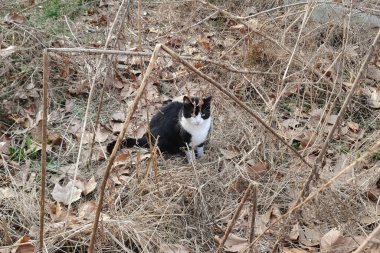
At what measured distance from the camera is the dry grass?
2.10 meters

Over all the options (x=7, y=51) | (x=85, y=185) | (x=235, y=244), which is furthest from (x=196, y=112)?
(x=7, y=51)

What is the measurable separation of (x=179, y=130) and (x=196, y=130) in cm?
14

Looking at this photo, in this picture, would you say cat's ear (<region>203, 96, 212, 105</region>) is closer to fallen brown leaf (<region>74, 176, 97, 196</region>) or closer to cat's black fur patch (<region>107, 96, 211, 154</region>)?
cat's black fur patch (<region>107, 96, 211, 154</region>)

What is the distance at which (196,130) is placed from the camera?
284cm

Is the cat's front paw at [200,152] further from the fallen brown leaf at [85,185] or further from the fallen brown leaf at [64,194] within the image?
the fallen brown leaf at [64,194]

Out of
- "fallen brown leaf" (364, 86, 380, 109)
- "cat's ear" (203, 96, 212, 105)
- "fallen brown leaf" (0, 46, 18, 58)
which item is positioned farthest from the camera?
"fallen brown leaf" (0, 46, 18, 58)

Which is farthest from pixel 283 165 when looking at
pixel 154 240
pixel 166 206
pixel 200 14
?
pixel 200 14

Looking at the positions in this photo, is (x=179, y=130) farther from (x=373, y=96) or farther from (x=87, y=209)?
(x=373, y=96)

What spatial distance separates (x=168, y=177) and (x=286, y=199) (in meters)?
0.70

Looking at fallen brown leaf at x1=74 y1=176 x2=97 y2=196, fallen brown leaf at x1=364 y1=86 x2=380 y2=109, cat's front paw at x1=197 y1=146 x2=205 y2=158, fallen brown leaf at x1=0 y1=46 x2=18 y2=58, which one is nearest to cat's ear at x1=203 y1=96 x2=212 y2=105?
A: cat's front paw at x1=197 y1=146 x2=205 y2=158

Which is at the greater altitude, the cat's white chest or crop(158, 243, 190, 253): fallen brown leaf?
the cat's white chest

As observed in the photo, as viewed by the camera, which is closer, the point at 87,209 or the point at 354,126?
the point at 87,209

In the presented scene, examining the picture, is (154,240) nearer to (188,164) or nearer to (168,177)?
(168,177)

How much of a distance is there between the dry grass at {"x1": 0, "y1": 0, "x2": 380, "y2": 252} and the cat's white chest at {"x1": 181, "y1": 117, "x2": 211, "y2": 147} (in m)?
0.11
